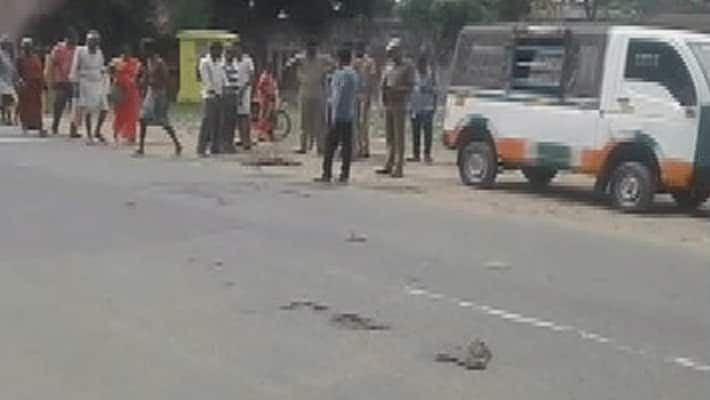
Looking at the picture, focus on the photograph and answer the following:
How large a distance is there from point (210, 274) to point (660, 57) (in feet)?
22.8

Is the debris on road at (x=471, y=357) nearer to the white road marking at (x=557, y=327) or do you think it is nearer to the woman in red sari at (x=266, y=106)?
the white road marking at (x=557, y=327)

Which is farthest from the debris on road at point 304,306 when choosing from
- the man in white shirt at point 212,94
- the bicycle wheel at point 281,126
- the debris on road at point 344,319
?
the bicycle wheel at point 281,126

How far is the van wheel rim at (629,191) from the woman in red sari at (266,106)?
9433 millimetres

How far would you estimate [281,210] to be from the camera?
1323 centimetres

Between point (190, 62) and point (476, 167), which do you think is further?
point (190, 62)

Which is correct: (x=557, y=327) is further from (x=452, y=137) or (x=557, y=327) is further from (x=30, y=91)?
(x=30, y=91)

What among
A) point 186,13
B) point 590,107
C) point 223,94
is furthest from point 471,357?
point 186,13

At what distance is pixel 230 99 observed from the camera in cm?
1984

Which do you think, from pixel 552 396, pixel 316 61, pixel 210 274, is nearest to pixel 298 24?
pixel 316 61

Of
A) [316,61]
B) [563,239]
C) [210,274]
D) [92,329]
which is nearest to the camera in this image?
[92,329]

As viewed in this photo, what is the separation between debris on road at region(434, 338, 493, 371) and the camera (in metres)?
6.85

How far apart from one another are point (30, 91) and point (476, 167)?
31.2ft

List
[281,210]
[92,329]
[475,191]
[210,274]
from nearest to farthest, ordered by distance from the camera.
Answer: [92,329], [210,274], [281,210], [475,191]

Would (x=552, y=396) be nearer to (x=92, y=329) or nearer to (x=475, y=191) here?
(x=92, y=329)
